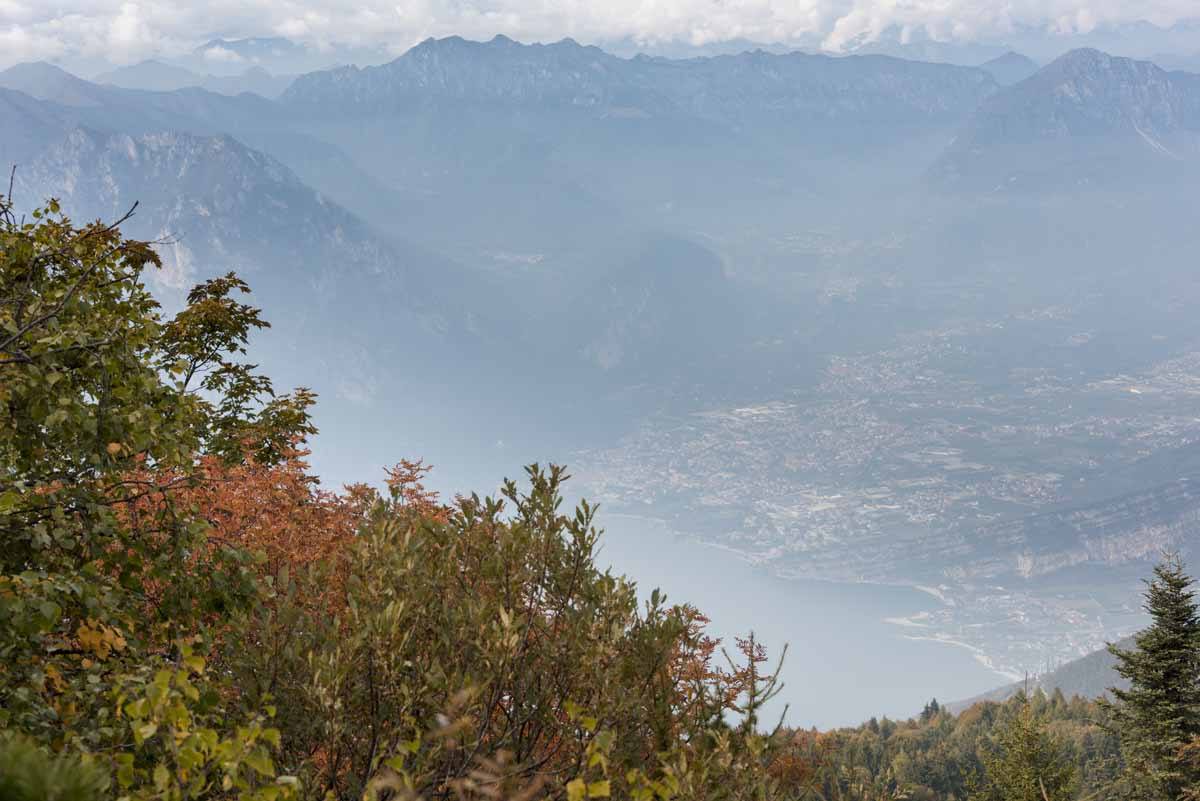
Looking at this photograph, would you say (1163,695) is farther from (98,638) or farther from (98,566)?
(98,638)

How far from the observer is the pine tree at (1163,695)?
2766cm

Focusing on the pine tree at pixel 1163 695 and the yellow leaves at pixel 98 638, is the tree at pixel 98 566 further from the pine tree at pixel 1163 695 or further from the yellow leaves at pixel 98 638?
the pine tree at pixel 1163 695

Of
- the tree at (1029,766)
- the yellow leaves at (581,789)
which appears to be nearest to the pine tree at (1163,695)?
the tree at (1029,766)

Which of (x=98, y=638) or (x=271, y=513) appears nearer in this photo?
(x=98, y=638)

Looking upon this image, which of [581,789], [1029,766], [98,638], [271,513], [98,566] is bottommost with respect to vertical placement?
[581,789]

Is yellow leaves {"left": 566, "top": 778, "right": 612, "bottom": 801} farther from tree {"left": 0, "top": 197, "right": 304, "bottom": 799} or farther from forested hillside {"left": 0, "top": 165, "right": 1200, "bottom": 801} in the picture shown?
tree {"left": 0, "top": 197, "right": 304, "bottom": 799}

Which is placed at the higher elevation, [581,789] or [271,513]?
[271,513]

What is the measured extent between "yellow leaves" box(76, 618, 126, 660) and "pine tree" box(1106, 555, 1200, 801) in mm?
31290

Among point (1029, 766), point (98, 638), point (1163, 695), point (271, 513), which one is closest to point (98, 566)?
point (98, 638)

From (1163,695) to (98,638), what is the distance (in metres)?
33.2

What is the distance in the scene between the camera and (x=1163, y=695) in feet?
92.7

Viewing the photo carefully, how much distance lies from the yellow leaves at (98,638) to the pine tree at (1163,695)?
31290mm

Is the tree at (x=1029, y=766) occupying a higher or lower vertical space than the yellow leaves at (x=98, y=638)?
higher

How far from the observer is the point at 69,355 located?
6.82 metres
